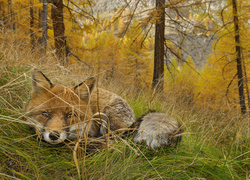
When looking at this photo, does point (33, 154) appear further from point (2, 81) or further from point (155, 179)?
point (2, 81)

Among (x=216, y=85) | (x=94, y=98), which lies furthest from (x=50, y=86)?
(x=216, y=85)

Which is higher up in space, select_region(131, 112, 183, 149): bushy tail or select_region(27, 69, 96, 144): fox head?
select_region(27, 69, 96, 144): fox head

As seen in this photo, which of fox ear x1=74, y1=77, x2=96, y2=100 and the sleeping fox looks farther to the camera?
fox ear x1=74, y1=77, x2=96, y2=100

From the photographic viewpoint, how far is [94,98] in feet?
8.34

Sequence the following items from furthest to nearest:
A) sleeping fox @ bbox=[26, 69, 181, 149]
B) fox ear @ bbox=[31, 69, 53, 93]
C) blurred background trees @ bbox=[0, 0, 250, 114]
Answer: blurred background trees @ bbox=[0, 0, 250, 114] < fox ear @ bbox=[31, 69, 53, 93] < sleeping fox @ bbox=[26, 69, 181, 149]

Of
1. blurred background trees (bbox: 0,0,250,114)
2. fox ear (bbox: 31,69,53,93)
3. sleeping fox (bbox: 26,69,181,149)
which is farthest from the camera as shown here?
blurred background trees (bbox: 0,0,250,114)

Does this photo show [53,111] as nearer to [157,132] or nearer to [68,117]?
[68,117]

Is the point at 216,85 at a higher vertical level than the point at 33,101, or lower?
lower

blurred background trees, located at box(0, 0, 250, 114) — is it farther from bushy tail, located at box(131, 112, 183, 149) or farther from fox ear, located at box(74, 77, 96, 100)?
bushy tail, located at box(131, 112, 183, 149)

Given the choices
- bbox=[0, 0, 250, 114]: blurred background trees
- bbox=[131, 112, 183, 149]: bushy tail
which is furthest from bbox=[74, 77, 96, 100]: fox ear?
bbox=[0, 0, 250, 114]: blurred background trees

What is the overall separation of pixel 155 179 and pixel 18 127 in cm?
146

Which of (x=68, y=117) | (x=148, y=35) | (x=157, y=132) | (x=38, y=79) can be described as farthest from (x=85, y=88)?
(x=148, y=35)

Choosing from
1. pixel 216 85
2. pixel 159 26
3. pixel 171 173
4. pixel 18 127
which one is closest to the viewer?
pixel 171 173

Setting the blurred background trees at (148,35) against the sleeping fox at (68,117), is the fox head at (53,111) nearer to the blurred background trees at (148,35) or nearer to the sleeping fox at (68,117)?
the sleeping fox at (68,117)
